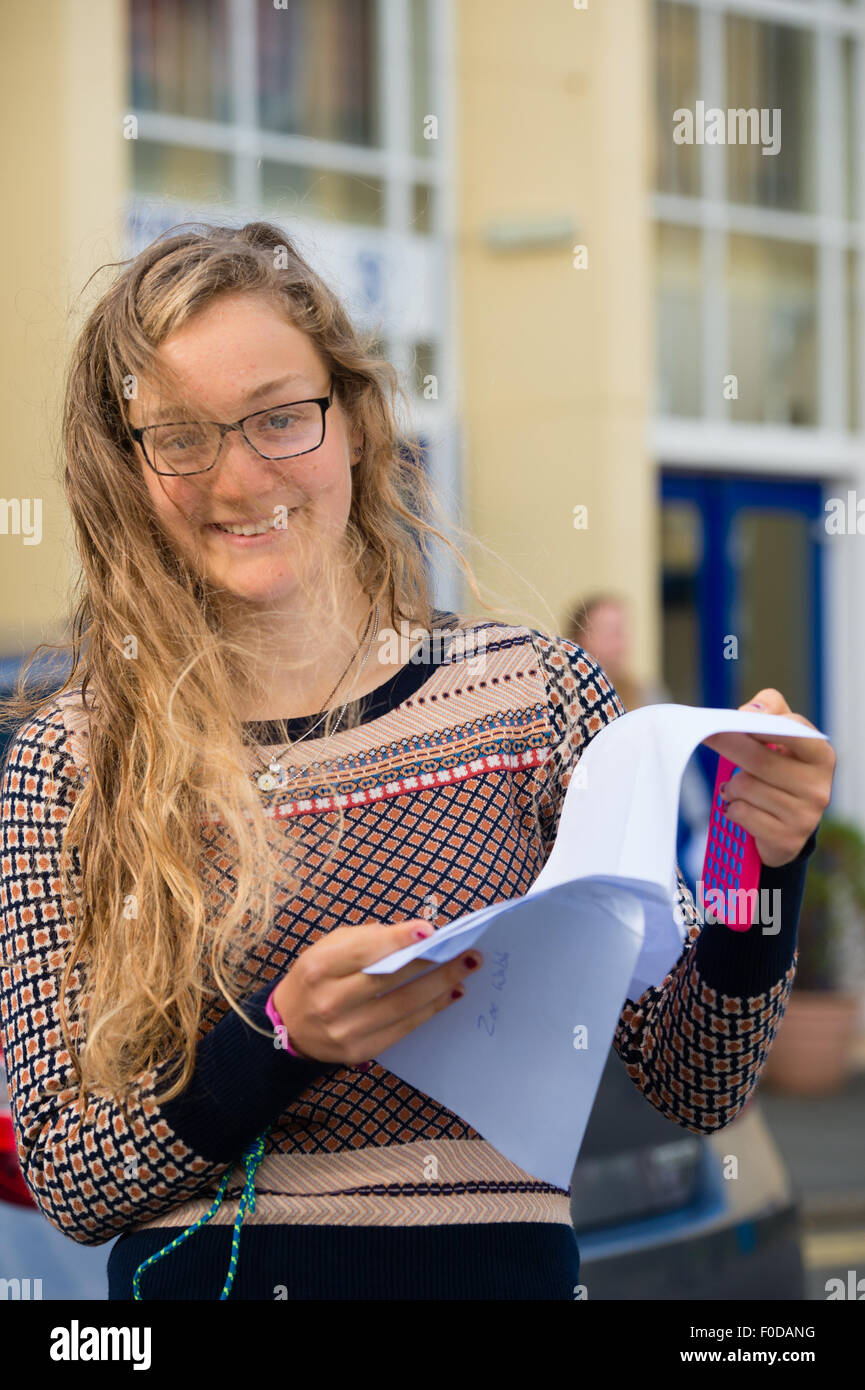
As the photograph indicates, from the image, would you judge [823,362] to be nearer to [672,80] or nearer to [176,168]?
[672,80]

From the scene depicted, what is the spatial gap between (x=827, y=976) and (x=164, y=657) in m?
7.25

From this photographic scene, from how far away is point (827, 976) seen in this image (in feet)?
27.6

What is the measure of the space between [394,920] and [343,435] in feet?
1.78

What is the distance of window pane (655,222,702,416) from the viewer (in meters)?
9.52

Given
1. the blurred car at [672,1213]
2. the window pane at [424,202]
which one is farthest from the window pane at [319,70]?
the blurred car at [672,1213]

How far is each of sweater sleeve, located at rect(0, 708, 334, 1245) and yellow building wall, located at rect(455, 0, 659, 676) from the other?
7.43m

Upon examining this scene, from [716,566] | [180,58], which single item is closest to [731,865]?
[180,58]

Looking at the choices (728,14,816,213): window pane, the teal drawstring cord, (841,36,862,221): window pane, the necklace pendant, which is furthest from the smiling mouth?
(841,36,862,221): window pane

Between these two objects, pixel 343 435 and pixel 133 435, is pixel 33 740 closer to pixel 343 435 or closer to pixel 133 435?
pixel 133 435

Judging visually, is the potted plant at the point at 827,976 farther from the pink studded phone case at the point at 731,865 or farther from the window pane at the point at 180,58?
the pink studded phone case at the point at 731,865

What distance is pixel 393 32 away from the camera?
29.3ft

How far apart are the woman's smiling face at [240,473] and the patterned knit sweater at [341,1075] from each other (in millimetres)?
175

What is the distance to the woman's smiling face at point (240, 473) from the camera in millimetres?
1675

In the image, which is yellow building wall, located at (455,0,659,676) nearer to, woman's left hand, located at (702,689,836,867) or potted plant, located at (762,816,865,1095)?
potted plant, located at (762,816,865,1095)
